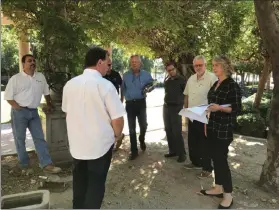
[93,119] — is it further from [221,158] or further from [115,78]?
[115,78]

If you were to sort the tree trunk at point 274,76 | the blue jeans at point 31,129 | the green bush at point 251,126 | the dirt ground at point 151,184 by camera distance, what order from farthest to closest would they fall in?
1. the green bush at point 251,126
2. the blue jeans at point 31,129
3. the tree trunk at point 274,76
4. the dirt ground at point 151,184

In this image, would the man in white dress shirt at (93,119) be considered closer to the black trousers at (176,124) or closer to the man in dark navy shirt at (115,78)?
the man in dark navy shirt at (115,78)

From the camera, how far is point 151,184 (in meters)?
4.82

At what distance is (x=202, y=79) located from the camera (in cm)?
494

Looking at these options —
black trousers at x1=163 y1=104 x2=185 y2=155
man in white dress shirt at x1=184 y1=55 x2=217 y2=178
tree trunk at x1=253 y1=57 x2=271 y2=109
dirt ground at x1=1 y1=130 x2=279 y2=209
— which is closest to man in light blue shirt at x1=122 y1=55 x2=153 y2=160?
black trousers at x1=163 y1=104 x2=185 y2=155

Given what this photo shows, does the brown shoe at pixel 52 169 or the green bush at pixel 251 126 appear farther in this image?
the green bush at pixel 251 126

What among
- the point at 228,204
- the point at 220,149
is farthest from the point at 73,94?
the point at 228,204

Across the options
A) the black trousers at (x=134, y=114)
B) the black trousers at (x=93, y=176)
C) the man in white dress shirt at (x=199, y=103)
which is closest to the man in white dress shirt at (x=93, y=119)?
the black trousers at (x=93, y=176)

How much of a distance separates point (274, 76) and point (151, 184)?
7.68ft

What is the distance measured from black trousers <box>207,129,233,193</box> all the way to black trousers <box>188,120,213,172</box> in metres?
0.93

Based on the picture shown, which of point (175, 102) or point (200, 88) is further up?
point (200, 88)

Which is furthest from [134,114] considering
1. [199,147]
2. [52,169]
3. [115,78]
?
[52,169]

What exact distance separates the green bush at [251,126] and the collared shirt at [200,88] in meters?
4.49

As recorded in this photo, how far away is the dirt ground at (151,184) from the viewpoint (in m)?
4.23
